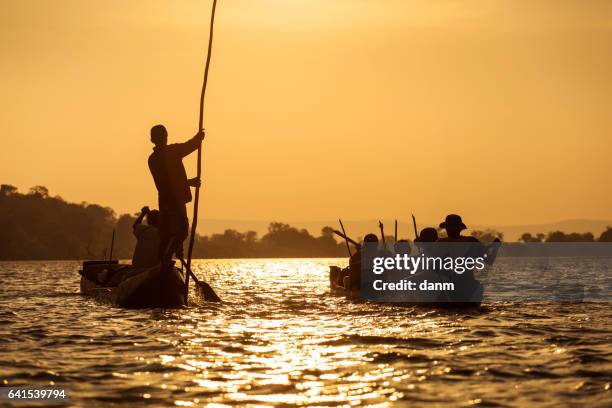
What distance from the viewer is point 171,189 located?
76.0 ft

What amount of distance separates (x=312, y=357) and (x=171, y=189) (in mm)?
10083

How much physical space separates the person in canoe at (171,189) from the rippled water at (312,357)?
6.17 ft

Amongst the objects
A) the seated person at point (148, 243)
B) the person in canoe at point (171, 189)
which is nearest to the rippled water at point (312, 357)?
the person in canoe at point (171, 189)

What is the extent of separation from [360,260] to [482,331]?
454 inches

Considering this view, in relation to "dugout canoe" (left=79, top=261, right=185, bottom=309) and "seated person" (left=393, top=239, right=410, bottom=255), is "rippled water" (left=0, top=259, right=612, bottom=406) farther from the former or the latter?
"seated person" (left=393, top=239, right=410, bottom=255)

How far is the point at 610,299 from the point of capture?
30938 millimetres

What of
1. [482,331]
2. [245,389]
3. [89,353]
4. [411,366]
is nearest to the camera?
[245,389]

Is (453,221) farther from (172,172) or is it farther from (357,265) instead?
(172,172)

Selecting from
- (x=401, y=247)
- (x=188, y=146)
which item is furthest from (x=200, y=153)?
(x=401, y=247)

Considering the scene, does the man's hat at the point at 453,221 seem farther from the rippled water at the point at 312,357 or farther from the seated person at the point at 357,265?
the seated person at the point at 357,265

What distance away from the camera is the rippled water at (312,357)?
36.5 feet

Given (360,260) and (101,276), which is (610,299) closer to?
(360,260)

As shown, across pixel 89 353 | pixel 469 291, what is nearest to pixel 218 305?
pixel 469 291

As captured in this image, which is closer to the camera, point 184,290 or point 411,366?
point 411,366
